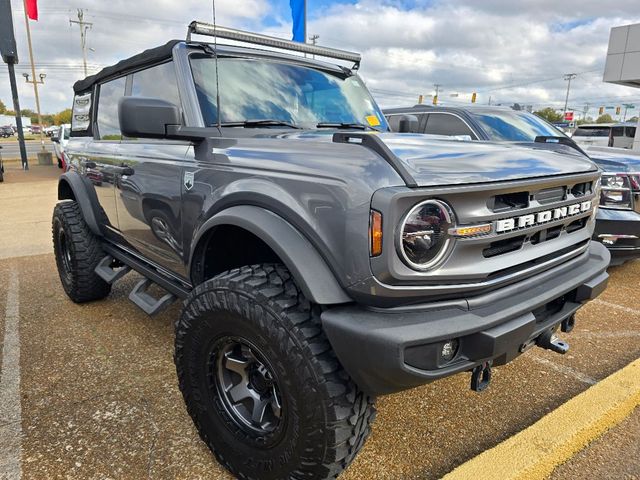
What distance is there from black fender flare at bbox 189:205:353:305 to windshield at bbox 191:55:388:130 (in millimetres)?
824

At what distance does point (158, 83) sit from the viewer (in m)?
2.85

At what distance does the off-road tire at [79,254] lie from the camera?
3.87m

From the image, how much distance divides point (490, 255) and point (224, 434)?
4.47 ft

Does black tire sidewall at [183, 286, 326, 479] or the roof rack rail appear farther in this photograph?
the roof rack rail

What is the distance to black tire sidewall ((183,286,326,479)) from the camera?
5.44 feet

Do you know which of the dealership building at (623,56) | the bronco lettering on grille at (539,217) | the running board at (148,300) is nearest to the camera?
the bronco lettering on grille at (539,217)

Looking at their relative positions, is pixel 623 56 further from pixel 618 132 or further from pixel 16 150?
pixel 16 150

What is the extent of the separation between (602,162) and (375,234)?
4.38 m

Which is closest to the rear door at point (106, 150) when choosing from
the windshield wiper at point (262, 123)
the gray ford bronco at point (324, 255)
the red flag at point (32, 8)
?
the gray ford bronco at point (324, 255)

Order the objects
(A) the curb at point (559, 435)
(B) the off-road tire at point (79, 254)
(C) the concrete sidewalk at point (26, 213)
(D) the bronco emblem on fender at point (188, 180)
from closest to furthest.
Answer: (A) the curb at point (559, 435)
(D) the bronco emblem on fender at point (188, 180)
(B) the off-road tire at point (79, 254)
(C) the concrete sidewalk at point (26, 213)

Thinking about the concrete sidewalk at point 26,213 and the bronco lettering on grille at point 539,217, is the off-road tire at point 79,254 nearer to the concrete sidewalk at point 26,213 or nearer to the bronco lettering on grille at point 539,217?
the concrete sidewalk at point 26,213

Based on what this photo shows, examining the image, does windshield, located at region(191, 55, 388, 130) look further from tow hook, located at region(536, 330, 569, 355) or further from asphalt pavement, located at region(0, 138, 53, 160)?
asphalt pavement, located at region(0, 138, 53, 160)

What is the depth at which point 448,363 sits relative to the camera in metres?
1.61

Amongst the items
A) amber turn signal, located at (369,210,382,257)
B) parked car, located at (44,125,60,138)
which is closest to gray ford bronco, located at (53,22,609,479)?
amber turn signal, located at (369,210,382,257)
